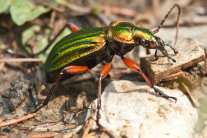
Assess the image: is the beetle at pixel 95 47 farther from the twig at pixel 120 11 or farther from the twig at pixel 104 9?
the twig at pixel 120 11

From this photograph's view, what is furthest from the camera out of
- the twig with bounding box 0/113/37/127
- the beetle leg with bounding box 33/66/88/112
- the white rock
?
the beetle leg with bounding box 33/66/88/112

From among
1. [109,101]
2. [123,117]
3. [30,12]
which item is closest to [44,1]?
[30,12]

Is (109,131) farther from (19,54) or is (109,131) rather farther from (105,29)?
(19,54)

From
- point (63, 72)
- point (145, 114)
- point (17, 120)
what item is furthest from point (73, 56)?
point (145, 114)

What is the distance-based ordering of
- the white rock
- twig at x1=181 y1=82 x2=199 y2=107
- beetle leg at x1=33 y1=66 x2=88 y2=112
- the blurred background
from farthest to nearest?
the blurred background → beetle leg at x1=33 y1=66 x2=88 y2=112 → twig at x1=181 y1=82 x2=199 y2=107 → the white rock

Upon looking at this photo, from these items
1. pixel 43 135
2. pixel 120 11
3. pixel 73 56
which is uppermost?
pixel 120 11

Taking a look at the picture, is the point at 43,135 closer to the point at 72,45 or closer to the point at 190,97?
the point at 72,45

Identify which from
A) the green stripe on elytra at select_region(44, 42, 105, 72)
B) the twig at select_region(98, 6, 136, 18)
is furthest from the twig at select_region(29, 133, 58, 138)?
the twig at select_region(98, 6, 136, 18)

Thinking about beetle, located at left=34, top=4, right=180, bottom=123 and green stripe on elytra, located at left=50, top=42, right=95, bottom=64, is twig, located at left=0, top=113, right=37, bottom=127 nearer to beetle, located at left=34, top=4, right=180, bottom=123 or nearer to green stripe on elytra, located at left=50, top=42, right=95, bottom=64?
beetle, located at left=34, top=4, right=180, bottom=123
